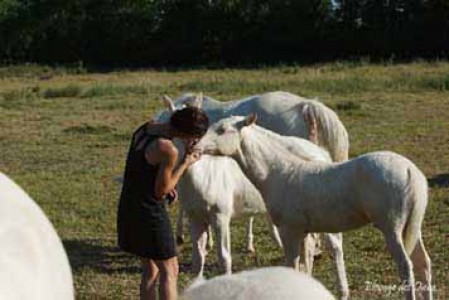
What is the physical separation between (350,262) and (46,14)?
146ft

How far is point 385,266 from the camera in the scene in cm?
703

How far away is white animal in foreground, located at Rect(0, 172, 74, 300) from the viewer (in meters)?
0.78

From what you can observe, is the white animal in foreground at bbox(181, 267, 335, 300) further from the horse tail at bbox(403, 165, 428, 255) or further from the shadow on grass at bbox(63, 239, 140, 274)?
the shadow on grass at bbox(63, 239, 140, 274)

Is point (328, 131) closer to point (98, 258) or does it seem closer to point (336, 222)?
point (336, 222)

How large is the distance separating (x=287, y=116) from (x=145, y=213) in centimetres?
302

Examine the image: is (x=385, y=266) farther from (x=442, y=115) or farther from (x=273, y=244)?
(x=442, y=115)

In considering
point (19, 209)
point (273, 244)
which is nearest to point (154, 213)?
point (273, 244)

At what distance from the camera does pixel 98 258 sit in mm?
7758

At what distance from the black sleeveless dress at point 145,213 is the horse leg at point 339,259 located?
1456 millimetres

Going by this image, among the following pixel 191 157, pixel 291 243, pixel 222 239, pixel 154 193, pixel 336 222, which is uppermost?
pixel 191 157

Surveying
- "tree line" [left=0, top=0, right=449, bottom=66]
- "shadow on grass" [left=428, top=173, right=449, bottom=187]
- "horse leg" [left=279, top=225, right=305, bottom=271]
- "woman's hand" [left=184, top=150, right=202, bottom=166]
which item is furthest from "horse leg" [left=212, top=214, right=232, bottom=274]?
"tree line" [left=0, top=0, right=449, bottom=66]

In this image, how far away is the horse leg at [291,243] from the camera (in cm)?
602

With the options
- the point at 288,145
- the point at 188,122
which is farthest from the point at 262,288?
the point at 288,145

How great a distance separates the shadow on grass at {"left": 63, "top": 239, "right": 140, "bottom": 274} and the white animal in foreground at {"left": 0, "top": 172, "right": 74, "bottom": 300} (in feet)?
21.1
